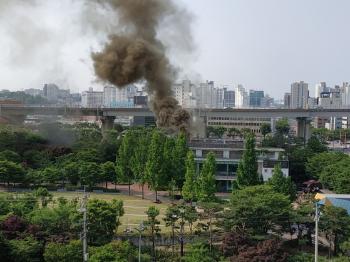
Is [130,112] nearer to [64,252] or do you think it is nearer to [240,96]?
[64,252]

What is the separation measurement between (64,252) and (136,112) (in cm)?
5136

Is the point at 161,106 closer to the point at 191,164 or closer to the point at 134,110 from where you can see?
the point at 191,164

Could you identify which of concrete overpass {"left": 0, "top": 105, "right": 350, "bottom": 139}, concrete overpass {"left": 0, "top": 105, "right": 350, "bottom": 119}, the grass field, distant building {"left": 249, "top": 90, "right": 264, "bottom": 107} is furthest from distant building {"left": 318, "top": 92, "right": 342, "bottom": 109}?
the grass field

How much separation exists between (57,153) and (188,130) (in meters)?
12.4

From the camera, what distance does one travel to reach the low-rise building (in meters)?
40.1

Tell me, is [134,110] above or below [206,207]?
above

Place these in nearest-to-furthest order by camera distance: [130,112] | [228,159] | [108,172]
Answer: [108,172]
[228,159]
[130,112]

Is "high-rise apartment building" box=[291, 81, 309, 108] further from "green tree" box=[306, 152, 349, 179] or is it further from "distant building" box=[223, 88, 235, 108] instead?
"green tree" box=[306, 152, 349, 179]

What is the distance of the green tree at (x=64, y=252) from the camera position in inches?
740

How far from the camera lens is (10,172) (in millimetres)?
36500

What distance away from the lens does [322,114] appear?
72.8m

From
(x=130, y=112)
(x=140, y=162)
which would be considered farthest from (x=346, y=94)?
(x=140, y=162)

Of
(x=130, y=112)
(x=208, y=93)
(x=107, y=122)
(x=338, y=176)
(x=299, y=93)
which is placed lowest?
(x=338, y=176)

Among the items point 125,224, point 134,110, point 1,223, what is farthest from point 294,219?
point 134,110
